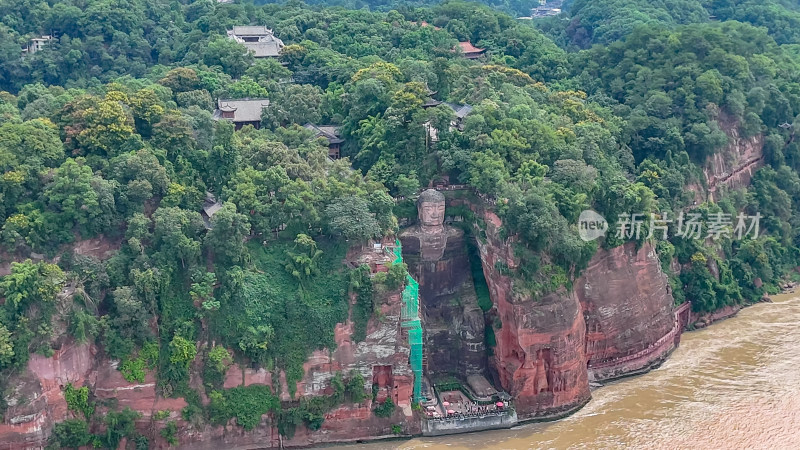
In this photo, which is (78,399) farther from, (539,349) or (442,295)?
(539,349)

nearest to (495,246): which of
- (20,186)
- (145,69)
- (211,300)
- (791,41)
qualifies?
(211,300)

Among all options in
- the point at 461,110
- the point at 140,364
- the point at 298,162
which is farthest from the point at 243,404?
the point at 461,110

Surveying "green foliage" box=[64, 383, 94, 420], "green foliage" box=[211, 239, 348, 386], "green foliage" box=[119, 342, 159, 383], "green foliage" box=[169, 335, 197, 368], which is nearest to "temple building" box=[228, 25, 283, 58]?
"green foliage" box=[211, 239, 348, 386]

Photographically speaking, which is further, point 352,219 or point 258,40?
point 258,40

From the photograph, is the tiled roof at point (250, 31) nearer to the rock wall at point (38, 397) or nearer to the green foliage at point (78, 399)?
the rock wall at point (38, 397)

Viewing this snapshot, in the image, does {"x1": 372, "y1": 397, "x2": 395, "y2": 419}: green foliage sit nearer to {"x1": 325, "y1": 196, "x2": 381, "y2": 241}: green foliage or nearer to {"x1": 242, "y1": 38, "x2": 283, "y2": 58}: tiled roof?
{"x1": 325, "y1": 196, "x2": 381, "y2": 241}: green foliage

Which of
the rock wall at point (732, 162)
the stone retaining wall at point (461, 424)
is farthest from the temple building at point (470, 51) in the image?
the stone retaining wall at point (461, 424)
